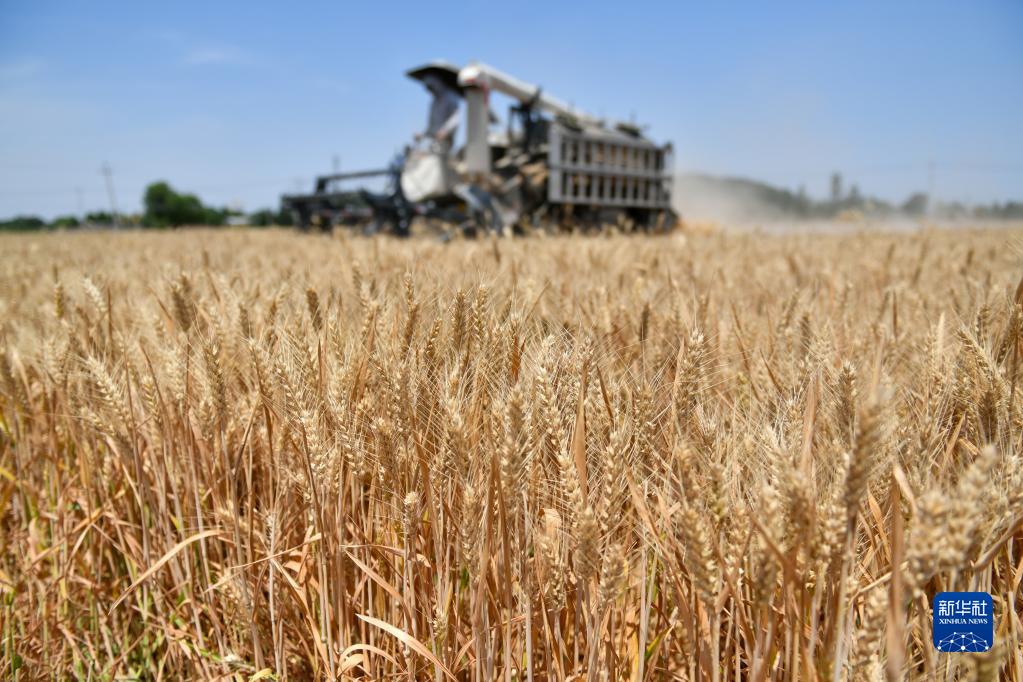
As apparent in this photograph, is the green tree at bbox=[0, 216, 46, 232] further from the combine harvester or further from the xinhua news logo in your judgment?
the xinhua news logo

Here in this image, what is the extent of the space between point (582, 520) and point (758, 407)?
2.13 ft

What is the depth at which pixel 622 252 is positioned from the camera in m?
3.79

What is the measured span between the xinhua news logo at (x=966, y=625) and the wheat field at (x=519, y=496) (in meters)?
0.02

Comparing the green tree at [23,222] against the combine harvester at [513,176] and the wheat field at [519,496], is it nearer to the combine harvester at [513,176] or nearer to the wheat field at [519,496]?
the combine harvester at [513,176]

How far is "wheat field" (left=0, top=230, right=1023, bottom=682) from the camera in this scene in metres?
0.74

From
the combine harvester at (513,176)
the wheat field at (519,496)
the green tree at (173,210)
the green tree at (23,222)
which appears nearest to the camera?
the wheat field at (519,496)

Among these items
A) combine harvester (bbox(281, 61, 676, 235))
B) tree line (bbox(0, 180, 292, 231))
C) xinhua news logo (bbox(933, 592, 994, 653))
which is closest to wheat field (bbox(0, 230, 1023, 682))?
xinhua news logo (bbox(933, 592, 994, 653))

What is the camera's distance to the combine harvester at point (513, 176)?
394 inches

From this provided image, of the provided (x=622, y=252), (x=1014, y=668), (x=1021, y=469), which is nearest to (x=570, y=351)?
(x=1021, y=469)

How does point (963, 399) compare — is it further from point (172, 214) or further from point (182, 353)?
point (172, 214)

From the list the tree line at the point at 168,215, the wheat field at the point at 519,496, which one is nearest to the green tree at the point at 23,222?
the tree line at the point at 168,215

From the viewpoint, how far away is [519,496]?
868mm

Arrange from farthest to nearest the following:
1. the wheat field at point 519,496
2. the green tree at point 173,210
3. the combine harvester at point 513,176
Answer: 1. the green tree at point 173,210
2. the combine harvester at point 513,176
3. the wheat field at point 519,496

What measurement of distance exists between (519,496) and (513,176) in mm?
10225
